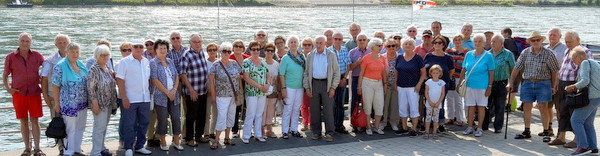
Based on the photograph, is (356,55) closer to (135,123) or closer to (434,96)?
(434,96)

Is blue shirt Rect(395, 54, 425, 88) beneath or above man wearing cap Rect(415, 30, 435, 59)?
beneath

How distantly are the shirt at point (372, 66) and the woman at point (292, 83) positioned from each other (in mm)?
764

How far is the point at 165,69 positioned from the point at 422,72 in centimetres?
313

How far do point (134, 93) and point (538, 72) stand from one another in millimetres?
4607

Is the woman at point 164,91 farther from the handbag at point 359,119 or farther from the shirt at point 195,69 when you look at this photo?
the handbag at point 359,119

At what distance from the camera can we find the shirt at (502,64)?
8773 millimetres

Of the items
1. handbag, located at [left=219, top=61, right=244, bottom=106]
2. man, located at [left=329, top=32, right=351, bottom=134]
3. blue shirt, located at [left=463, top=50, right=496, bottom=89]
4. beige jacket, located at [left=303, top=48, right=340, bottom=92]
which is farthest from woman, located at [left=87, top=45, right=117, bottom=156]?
blue shirt, located at [left=463, top=50, right=496, bottom=89]

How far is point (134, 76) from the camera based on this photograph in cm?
714

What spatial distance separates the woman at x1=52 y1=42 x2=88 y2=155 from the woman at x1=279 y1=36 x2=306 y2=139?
7.45 feet

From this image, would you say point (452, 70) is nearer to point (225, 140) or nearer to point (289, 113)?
point (289, 113)

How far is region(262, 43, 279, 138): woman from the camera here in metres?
8.12

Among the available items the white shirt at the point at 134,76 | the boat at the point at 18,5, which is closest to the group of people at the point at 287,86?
the white shirt at the point at 134,76

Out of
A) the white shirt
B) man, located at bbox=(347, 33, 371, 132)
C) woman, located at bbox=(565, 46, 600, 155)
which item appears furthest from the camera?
man, located at bbox=(347, 33, 371, 132)

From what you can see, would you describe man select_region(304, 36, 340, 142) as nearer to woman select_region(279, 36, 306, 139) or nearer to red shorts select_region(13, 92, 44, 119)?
woman select_region(279, 36, 306, 139)
